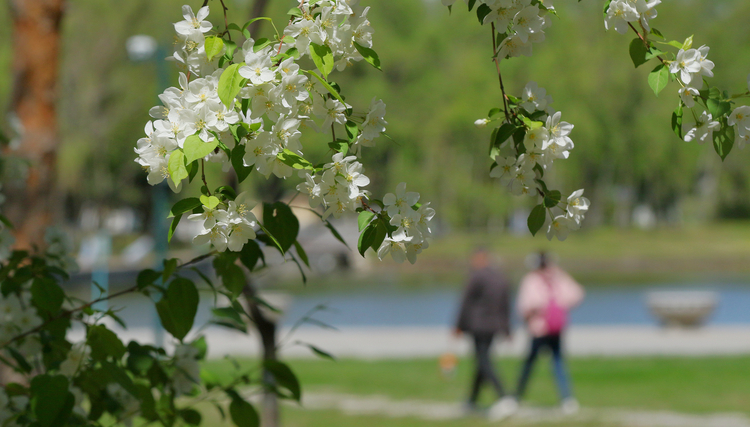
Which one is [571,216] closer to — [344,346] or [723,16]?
[344,346]

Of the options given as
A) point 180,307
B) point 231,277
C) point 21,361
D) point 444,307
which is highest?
point 444,307

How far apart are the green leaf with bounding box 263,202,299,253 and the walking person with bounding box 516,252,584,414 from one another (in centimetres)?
629

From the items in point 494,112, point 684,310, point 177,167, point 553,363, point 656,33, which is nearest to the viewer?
point 177,167

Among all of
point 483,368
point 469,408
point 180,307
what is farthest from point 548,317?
point 180,307

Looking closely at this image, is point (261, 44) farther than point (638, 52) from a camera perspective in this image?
No

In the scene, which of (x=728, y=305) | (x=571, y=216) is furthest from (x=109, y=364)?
(x=728, y=305)

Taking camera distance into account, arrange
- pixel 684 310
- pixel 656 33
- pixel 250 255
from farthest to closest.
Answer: pixel 684 310 → pixel 250 255 → pixel 656 33

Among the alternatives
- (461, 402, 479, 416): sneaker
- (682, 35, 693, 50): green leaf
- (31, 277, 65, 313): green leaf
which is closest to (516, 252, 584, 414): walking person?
(461, 402, 479, 416): sneaker

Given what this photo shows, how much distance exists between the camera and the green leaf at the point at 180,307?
176 centimetres

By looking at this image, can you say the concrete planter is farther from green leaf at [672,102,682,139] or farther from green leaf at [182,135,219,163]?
green leaf at [182,135,219,163]

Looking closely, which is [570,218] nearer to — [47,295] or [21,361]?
[47,295]

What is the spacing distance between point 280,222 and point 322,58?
48cm

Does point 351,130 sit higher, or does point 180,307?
point 351,130

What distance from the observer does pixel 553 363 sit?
306 inches
